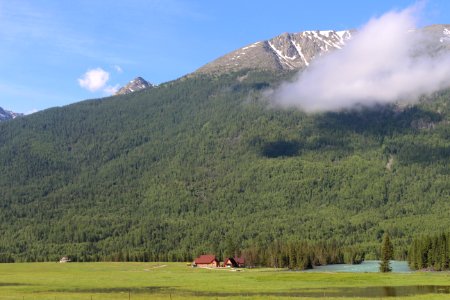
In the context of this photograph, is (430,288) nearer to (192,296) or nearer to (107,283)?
(192,296)

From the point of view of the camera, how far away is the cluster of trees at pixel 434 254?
595 ft

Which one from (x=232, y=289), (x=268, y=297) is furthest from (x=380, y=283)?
(x=268, y=297)

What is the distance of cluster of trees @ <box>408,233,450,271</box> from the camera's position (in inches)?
7136

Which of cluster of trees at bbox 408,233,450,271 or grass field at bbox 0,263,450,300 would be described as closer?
grass field at bbox 0,263,450,300

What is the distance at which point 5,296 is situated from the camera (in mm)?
98625

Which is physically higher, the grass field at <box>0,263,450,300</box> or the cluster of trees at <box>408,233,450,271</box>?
the cluster of trees at <box>408,233,450,271</box>

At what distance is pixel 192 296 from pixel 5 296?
29.0m

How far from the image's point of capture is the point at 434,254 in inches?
7377

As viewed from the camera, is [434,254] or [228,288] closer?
[228,288]

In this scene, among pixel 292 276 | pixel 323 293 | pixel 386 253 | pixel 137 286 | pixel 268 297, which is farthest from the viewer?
pixel 386 253

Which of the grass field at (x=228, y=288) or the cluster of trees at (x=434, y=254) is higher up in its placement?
the cluster of trees at (x=434, y=254)

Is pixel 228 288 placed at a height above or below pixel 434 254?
below

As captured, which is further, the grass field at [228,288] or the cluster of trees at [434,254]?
the cluster of trees at [434,254]

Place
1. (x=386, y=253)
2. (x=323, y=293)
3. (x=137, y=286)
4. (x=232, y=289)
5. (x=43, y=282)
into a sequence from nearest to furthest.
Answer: (x=323, y=293), (x=232, y=289), (x=137, y=286), (x=43, y=282), (x=386, y=253)
